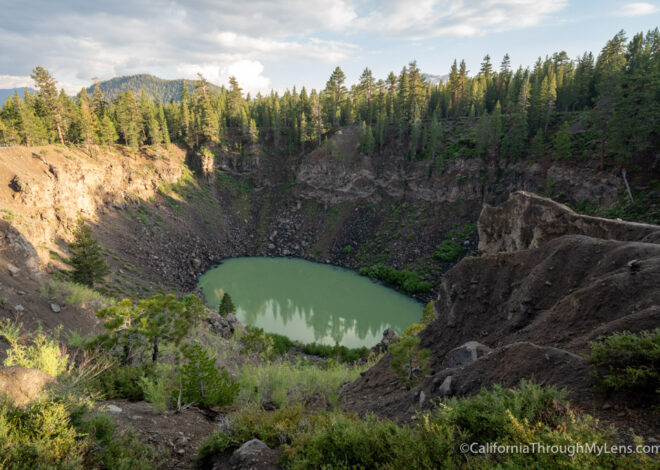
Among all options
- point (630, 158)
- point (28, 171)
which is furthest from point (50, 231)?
point (630, 158)

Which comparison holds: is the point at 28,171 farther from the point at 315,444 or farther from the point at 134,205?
the point at 315,444

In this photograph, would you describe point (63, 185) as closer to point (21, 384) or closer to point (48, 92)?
point (48, 92)

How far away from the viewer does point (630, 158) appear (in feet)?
115

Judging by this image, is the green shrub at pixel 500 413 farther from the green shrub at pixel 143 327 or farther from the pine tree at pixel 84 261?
the pine tree at pixel 84 261

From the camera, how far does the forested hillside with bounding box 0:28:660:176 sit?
126ft

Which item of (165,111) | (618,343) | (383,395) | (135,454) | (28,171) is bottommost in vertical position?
(383,395)

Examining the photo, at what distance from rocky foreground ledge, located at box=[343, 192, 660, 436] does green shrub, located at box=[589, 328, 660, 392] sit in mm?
280

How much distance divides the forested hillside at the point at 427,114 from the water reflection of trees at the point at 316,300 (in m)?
29.9

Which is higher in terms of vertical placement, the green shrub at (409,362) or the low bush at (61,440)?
the low bush at (61,440)

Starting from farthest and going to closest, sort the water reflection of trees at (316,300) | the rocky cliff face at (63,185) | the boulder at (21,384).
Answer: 1. the water reflection of trees at (316,300)
2. the rocky cliff face at (63,185)
3. the boulder at (21,384)

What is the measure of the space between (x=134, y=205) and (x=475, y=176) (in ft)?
197

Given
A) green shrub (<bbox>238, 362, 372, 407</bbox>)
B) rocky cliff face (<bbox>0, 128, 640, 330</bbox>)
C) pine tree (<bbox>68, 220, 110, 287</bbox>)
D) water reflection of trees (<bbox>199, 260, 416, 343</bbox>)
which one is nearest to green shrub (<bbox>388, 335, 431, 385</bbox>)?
green shrub (<bbox>238, 362, 372, 407</bbox>)

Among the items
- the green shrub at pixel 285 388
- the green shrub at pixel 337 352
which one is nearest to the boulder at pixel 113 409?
the green shrub at pixel 285 388

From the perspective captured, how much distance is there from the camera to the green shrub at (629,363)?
16.6 ft
